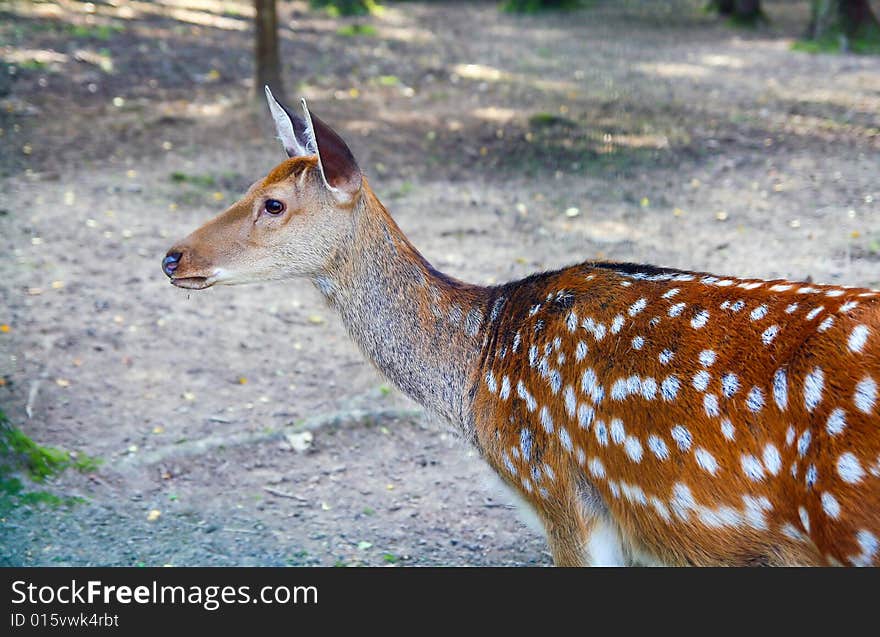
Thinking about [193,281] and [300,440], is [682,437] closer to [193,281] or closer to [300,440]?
[193,281]

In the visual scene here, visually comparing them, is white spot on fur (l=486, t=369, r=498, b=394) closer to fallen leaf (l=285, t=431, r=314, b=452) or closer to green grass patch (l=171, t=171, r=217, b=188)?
fallen leaf (l=285, t=431, r=314, b=452)

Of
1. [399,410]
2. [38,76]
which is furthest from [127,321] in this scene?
[38,76]

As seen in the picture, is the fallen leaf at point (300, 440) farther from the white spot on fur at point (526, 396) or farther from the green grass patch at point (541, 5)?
the green grass patch at point (541, 5)

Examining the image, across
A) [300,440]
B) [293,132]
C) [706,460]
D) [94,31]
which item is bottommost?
[300,440]

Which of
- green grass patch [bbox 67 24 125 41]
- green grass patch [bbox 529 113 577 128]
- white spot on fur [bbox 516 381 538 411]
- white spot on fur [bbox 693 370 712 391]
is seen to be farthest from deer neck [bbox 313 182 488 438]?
green grass patch [bbox 67 24 125 41]

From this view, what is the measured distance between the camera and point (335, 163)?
3898 millimetres

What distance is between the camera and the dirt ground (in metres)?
4.87

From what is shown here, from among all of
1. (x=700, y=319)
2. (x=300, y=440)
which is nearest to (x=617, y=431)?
(x=700, y=319)

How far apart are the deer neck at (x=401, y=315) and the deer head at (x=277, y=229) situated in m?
0.10

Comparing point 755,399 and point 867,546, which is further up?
point 755,399

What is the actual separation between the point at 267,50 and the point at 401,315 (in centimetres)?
732

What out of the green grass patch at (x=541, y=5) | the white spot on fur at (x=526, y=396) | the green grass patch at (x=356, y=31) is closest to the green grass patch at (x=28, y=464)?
the white spot on fur at (x=526, y=396)

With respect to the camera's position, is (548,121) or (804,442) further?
(548,121)

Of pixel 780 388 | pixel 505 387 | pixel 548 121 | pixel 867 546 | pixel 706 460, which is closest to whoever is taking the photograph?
pixel 867 546
